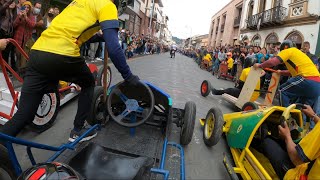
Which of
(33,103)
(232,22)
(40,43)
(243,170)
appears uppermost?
(232,22)

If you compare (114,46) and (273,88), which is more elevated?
(114,46)

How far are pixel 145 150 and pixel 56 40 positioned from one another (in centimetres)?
142

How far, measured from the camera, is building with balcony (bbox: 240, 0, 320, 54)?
1687 cm

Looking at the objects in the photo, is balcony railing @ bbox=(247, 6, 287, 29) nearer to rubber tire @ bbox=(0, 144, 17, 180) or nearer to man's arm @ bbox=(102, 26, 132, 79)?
man's arm @ bbox=(102, 26, 132, 79)

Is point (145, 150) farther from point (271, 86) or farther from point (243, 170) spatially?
point (271, 86)

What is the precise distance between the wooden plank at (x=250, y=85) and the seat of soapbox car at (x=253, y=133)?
7.28 feet

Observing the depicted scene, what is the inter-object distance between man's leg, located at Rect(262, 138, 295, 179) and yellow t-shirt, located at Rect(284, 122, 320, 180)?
32 cm

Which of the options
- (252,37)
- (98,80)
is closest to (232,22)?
(252,37)

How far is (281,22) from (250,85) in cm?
1631

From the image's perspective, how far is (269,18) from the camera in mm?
22203

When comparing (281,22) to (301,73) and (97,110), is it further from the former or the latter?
(97,110)

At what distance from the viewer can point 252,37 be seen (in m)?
25.9

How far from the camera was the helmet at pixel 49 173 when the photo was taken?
1.72 meters

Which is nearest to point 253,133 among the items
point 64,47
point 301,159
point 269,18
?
point 301,159
